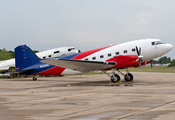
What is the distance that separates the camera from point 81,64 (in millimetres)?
28969

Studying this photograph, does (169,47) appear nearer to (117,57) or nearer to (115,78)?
(117,57)

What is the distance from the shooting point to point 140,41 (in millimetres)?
29125

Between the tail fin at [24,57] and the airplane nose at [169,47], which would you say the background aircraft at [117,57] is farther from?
the tail fin at [24,57]

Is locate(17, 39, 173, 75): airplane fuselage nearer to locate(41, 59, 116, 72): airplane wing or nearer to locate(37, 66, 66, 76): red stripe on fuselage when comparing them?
locate(41, 59, 116, 72): airplane wing

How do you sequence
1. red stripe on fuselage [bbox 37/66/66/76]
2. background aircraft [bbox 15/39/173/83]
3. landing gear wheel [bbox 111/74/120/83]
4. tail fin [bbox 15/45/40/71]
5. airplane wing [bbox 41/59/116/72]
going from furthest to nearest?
tail fin [bbox 15/45/40/71] → red stripe on fuselage [bbox 37/66/66/76] → landing gear wheel [bbox 111/74/120/83] → background aircraft [bbox 15/39/173/83] → airplane wing [bbox 41/59/116/72]

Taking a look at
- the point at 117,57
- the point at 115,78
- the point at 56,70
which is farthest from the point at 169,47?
the point at 56,70

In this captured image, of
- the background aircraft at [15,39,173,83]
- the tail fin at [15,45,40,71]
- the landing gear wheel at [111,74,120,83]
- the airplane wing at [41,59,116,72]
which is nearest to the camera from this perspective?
the airplane wing at [41,59,116,72]

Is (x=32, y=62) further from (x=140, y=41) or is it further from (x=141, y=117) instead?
(x=141, y=117)

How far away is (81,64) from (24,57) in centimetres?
1277

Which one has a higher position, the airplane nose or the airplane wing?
the airplane nose

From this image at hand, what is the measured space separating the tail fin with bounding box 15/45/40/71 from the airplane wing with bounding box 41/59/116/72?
9.44 metres

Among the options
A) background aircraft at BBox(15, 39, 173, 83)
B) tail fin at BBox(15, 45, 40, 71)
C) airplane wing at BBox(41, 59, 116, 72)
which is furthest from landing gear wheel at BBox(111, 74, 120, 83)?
tail fin at BBox(15, 45, 40, 71)

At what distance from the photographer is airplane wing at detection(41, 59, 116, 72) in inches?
1094

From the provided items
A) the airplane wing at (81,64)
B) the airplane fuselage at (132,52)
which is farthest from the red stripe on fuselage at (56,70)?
the airplane fuselage at (132,52)
